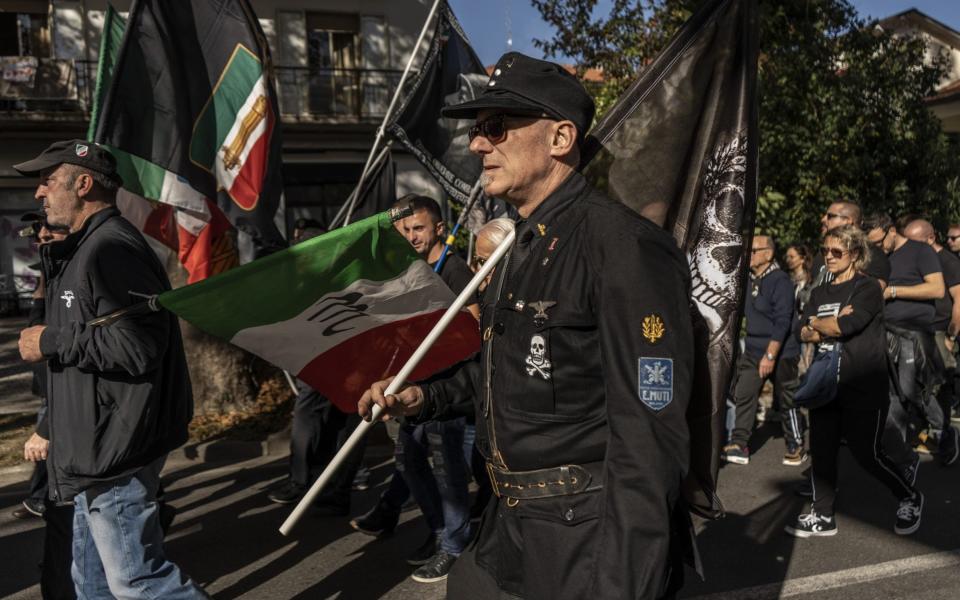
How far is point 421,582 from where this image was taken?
15.1ft

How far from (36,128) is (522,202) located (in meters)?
20.7

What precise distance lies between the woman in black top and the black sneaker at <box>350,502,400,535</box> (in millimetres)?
2388

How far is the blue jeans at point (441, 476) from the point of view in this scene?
4.70 metres

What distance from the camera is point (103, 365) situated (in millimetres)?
2980

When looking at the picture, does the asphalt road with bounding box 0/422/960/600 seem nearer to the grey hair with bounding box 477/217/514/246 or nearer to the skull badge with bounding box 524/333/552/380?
the grey hair with bounding box 477/217/514/246

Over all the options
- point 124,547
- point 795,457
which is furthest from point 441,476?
point 795,457

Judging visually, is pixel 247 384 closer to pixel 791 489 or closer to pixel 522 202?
pixel 791 489

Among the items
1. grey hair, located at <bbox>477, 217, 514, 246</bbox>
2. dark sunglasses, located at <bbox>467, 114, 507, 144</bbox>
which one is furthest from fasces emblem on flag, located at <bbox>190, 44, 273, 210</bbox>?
dark sunglasses, located at <bbox>467, 114, 507, 144</bbox>

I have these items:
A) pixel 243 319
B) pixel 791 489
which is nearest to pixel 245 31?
pixel 243 319

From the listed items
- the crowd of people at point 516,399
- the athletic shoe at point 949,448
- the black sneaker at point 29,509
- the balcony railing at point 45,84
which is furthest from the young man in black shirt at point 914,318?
the balcony railing at point 45,84

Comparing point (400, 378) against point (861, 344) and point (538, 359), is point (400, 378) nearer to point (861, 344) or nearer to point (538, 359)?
point (538, 359)

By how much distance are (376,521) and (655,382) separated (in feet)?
12.4

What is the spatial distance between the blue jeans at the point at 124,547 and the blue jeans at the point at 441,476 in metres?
1.73

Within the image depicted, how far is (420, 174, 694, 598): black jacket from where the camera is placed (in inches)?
71.9
